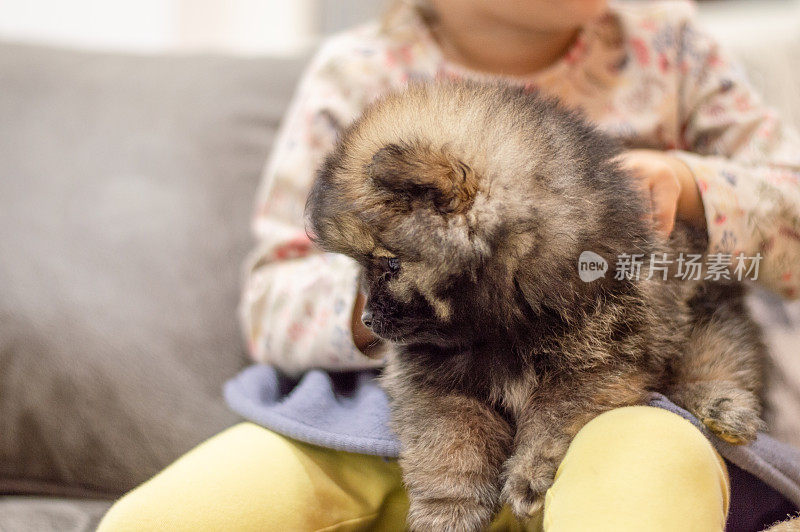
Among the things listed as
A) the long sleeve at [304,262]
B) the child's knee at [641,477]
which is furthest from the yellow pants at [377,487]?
the long sleeve at [304,262]

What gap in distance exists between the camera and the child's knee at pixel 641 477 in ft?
2.14

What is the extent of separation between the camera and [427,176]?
70 centimetres

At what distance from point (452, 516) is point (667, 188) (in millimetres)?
558

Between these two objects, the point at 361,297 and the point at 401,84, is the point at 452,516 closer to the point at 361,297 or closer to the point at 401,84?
the point at 361,297

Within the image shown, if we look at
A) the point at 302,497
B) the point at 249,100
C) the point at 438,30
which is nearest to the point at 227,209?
the point at 249,100

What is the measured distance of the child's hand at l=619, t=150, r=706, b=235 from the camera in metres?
0.90

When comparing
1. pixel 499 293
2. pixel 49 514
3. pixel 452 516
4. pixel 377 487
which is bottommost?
pixel 49 514

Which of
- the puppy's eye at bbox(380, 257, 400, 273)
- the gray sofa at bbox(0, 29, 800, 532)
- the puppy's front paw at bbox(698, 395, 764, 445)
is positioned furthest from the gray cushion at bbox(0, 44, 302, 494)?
the puppy's front paw at bbox(698, 395, 764, 445)

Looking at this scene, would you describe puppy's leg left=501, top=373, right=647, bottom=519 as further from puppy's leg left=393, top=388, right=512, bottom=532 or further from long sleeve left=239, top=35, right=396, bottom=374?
long sleeve left=239, top=35, right=396, bottom=374

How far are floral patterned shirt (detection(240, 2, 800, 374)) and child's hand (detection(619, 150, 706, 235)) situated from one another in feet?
0.44

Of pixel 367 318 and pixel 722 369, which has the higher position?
pixel 367 318

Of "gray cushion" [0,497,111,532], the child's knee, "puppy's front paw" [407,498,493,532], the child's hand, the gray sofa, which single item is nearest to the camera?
the child's knee

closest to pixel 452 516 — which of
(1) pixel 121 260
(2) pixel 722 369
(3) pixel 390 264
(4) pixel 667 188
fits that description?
(3) pixel 390 264

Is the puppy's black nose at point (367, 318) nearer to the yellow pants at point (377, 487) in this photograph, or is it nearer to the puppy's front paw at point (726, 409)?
the yellow pants at point (377, 487)
